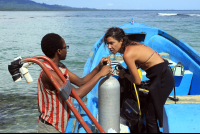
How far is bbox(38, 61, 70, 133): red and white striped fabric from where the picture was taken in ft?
Answer: 6.47

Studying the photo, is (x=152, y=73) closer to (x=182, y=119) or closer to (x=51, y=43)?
(x=182, y=119)

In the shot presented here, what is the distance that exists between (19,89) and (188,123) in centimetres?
713

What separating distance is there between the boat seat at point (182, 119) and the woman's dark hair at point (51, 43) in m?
1.22

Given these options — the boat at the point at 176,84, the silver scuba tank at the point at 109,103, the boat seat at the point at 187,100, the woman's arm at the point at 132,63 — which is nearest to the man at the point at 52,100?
the boat at the point at 176,84

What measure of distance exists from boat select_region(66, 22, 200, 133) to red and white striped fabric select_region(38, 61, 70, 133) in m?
0.15

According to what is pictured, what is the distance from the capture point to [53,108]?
203cm

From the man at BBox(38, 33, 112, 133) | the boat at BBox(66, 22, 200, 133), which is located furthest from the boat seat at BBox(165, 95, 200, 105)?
the man at BBox(38, 33, 112, 133)

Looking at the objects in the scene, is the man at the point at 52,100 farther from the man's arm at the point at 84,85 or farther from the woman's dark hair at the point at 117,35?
the woman's dark hair at the point at 117,35

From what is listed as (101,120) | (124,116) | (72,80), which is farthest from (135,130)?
(72,80)

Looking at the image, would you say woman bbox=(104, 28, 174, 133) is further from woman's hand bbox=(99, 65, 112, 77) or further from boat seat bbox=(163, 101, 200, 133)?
boat seat bbox=(163, 101, 200, 133)

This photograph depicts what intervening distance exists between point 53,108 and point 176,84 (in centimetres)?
357

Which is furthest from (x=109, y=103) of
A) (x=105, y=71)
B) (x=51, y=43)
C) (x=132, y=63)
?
(x=51, y=43)

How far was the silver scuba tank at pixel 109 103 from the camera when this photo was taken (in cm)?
230

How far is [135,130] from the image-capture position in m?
2.96
